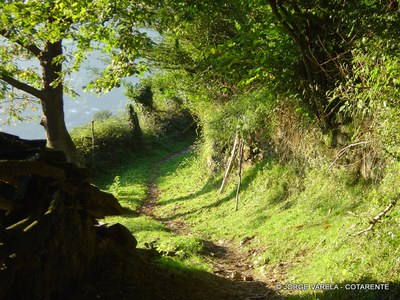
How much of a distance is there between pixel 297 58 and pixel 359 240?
3.61 m

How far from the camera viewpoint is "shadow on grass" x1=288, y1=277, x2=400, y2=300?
4293mm

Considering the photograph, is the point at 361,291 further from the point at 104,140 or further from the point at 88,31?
the point at 104,140

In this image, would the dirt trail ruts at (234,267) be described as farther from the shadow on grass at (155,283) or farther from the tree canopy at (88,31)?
the tree canopy at (88,31)

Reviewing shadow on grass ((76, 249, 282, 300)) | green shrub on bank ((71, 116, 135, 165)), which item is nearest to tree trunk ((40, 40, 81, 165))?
shadow on grass ((76, 249, 282, 300))

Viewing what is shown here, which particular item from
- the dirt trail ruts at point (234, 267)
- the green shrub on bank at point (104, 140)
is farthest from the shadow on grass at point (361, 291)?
the green shrub on bank at point (104, 140)

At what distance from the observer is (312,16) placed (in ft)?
21.5

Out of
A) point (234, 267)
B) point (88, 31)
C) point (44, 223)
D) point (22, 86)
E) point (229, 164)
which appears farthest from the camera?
point (229, 164)

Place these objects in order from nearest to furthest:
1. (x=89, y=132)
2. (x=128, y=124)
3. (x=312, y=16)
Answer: (x=312, y=16)
(x=89, y=132)
(x=128, y=124)

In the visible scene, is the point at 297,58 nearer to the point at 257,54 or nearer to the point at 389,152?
the point at 257,54

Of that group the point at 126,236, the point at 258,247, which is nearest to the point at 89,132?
the point at 258,247

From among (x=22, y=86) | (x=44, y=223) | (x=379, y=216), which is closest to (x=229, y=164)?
(x=22, y=86)

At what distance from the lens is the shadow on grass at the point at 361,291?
4293 millimetres

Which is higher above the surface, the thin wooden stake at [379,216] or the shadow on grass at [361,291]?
the thin wooden stake at [379,216]

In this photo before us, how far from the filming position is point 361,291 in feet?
15.1
